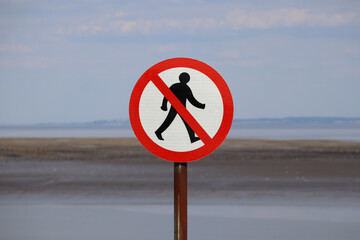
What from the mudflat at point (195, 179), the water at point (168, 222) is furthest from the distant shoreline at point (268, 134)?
the water at point (168, 222)

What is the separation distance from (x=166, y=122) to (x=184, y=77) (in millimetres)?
301

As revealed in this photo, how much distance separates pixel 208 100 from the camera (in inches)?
132

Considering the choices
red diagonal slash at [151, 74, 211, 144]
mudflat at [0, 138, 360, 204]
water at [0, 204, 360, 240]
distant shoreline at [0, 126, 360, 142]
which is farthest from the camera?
distant shoreline at [0, 126, 360, 142]

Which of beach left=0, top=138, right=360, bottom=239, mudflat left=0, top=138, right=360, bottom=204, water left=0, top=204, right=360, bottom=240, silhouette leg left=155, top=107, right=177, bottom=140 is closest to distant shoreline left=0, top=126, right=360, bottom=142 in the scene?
mudflat left=0, top=138, right=360, bottom=204

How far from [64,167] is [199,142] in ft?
42.7

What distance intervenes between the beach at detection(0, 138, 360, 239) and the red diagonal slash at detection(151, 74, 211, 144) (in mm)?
3671

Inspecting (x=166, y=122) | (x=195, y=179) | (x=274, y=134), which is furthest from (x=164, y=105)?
(x=274, y=134)

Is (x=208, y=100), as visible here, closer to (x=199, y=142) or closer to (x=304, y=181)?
(x=199, y=142)

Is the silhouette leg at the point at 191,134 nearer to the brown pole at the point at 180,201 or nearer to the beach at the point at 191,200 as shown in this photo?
the brown pole at the point at 180,201

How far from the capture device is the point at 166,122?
130 inches

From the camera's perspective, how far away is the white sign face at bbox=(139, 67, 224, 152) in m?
3.30

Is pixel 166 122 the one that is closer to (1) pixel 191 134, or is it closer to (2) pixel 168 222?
(1) pixel 191 134

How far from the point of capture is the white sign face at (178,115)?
330cm

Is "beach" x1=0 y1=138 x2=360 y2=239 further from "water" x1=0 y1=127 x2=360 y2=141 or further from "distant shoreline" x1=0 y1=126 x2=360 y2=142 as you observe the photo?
"water" x1=0 y1=127 x2=360 y2=141
